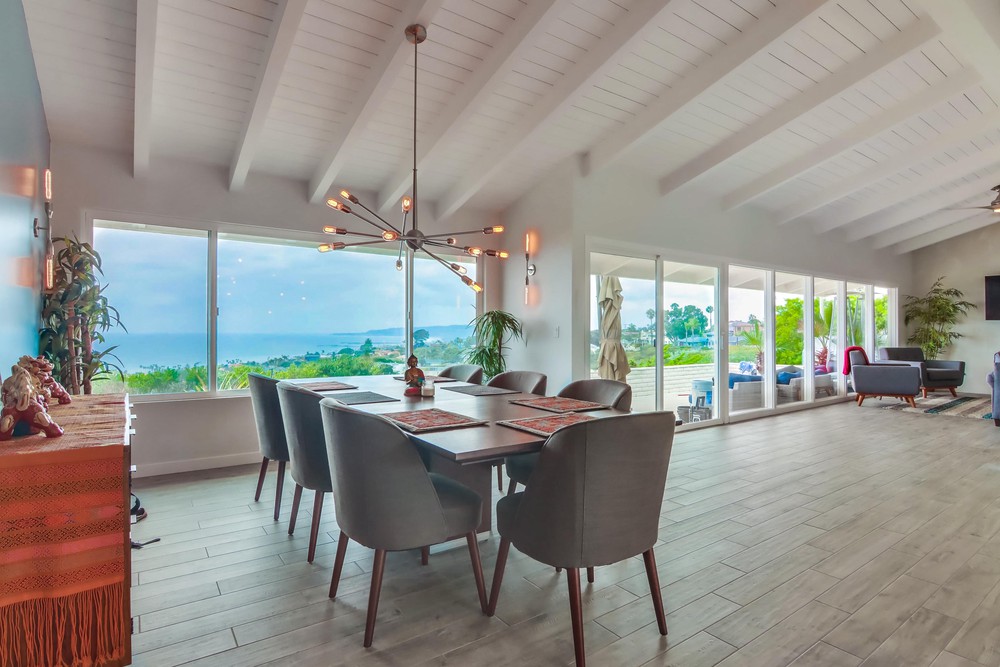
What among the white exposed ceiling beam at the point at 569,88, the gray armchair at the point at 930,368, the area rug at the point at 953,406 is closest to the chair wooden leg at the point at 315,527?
the white exposed ceiling beam at the point at 569,88

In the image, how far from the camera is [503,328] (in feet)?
17.7

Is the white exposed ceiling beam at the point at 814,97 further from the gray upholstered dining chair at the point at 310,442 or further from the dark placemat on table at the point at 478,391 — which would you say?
the gray upholstered dining chair at the point at 310,442

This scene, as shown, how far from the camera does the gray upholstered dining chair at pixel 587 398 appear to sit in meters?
2.81

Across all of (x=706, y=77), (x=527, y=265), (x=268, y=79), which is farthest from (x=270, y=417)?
(x=706, y=77)

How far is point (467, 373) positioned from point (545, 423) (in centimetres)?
199

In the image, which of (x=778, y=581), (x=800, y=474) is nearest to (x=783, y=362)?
(x=800, y=474)

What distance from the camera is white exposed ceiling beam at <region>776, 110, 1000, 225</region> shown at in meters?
5.13

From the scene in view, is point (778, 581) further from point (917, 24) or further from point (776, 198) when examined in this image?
point (776, 198)

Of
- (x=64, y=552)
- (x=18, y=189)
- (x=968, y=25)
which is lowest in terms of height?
(x=64, y=552)

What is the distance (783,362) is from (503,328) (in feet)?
14.7

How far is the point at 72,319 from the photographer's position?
3.16 meters

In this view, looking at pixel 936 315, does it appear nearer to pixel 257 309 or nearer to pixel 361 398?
pixel 361 398

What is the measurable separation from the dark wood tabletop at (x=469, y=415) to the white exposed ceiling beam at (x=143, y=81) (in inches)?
81.0

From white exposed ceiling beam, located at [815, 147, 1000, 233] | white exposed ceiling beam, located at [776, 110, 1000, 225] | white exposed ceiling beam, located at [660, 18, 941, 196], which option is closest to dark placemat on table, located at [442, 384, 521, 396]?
white exposed ceiling beam, located at [660, 18, 941, 196]
